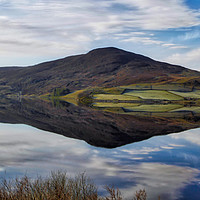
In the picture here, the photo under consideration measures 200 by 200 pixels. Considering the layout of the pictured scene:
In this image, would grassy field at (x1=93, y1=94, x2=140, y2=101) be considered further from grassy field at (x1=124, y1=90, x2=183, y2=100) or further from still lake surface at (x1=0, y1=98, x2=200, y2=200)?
still lake surface at (x1=0, y1=98, x2=200, y2=200)

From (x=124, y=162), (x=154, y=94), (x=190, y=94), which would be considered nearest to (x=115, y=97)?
(x=154, y=94)

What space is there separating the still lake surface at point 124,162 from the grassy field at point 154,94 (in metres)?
101

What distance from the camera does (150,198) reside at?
11.5 metres

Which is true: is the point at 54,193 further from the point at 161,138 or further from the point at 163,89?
the point at 163,89

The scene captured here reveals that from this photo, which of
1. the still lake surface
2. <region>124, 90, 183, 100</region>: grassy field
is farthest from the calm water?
<region>124, 90, 183, 100</region>: grassy field

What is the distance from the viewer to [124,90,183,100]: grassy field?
413ft

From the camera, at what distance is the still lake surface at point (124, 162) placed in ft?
43.3

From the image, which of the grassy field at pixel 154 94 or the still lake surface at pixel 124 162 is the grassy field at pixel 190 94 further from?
the still lake surface at pixel 124 162

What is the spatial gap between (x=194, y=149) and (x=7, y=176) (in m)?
14.5

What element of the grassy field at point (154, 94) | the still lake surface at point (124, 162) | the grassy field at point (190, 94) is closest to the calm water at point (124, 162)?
the still lake surface at point (124, 162)

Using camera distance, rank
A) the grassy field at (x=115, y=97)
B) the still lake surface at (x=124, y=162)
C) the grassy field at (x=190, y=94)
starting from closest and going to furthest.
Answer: the still lake surface at (x=124, y=162) < the grassy field at (x=190, y=94) < the grassy field at (x=115, y=97)

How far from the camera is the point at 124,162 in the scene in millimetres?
17781

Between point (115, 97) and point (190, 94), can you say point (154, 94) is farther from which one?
point (115, 97)

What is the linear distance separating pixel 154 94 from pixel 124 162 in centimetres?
11935
